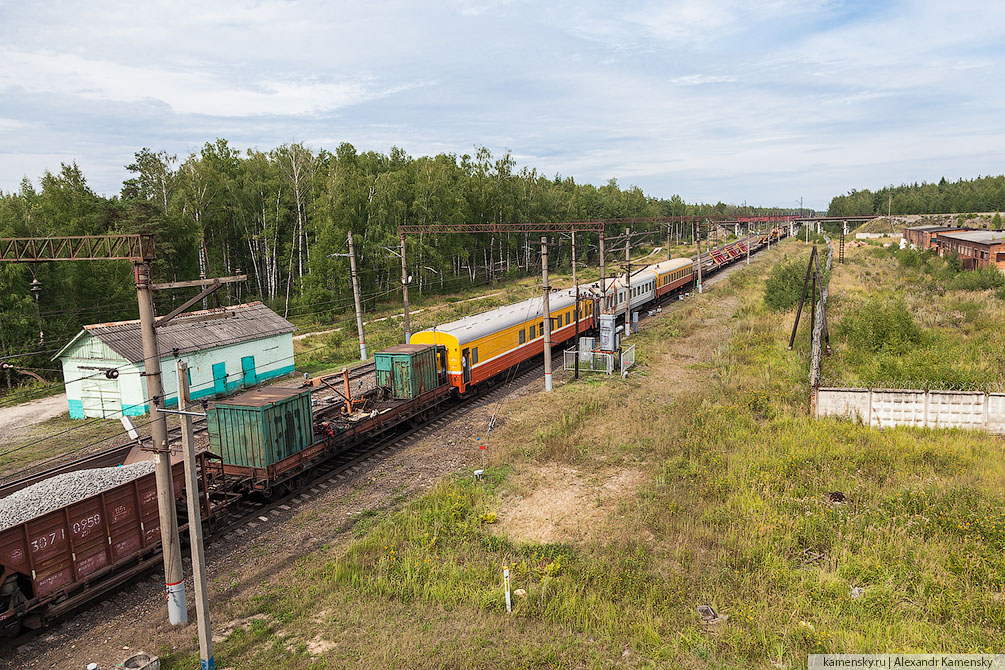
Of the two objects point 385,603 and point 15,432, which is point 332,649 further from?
point 15,432

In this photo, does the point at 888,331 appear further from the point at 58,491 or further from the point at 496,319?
the point at 58,491

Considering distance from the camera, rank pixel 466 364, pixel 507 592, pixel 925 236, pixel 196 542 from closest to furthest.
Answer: pixel 196 542 < pixel 507 592 < pixel 466 364 < pixel 925 236

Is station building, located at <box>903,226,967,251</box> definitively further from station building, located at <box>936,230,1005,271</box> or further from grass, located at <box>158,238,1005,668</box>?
grass, located at <box>158,238,1005,668</box>

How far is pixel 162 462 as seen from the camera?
1042 centimetres

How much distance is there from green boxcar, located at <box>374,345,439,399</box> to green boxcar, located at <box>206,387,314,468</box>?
207 inches

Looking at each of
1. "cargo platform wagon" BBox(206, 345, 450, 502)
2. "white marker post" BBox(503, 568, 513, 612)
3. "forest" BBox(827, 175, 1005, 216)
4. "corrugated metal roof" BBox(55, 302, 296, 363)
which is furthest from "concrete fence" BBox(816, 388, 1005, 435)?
"forest" BBox(827, 175, 1005, 216)

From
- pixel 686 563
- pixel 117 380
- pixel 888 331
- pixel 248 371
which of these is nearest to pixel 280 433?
pixel 686 563

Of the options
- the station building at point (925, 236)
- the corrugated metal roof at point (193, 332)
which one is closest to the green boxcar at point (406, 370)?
Result: the corrugated metal roof at point (193, 332)

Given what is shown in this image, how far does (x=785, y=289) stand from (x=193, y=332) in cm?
3505

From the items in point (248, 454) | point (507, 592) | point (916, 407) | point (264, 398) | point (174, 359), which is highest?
point (264, 398)

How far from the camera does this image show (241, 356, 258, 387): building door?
1142 inches

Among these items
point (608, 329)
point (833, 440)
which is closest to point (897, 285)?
point (608, 329)

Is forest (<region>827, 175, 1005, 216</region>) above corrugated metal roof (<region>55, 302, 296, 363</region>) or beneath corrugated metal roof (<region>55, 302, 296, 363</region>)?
above

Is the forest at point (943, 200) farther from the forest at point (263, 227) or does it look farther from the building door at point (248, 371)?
the building door at point (248, 371)
